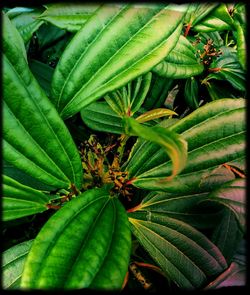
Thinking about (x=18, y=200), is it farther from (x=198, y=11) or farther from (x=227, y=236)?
(x=198, y=11)

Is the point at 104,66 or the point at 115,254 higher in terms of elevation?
the point at 104,66

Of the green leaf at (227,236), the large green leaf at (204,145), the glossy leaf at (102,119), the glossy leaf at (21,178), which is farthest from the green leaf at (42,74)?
the green leaf at (227,236)

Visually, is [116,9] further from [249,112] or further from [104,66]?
[249,112]

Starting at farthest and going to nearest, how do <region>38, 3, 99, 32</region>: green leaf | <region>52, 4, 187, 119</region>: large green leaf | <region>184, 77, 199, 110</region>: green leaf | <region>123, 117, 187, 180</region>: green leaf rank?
<region>184, 77, 199, 110</region>: green leaf → <region>38, 3, 99, 32</region>: green leaf → <region>52, 4, 187, 119</region>: large green leaf → <region>123, 117, 187, 180</region>: green leaf

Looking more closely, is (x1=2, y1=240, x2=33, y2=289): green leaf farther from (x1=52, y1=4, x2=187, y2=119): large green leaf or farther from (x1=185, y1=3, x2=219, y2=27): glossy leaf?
(x1=185, y1=3, x2=219, y2=27): glossy leaf

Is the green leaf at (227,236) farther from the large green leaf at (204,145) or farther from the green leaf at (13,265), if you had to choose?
the green leaf at (13,265)

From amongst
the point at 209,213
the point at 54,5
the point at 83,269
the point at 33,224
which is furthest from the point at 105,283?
the point at 54,5

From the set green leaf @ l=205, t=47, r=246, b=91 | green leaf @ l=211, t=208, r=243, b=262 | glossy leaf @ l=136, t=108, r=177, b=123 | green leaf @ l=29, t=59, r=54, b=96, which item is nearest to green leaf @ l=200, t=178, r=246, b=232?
green leaf @ l=211, t=208, r=243, b=262
